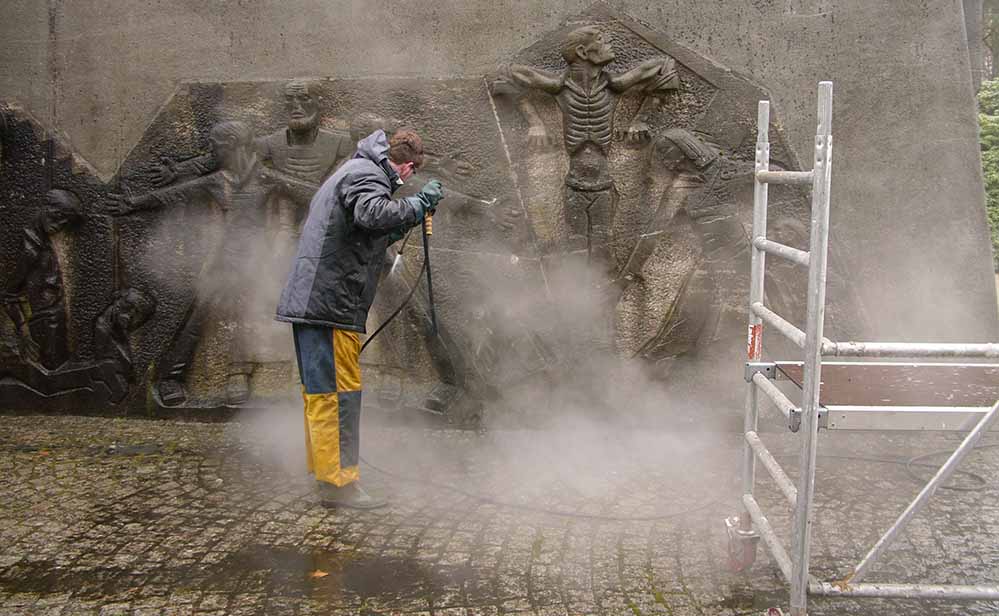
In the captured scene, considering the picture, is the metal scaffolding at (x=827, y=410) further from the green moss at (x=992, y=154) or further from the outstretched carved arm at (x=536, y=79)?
the green moss at (x=992, y=154)

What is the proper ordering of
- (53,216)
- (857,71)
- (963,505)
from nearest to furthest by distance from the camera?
(963,505)
(857,71)
(53,216)

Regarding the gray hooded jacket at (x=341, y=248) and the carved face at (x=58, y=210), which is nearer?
the gray hooded jacket at (x=341, y=248)

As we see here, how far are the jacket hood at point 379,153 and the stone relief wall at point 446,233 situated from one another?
0.88m

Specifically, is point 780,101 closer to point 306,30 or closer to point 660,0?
point 660,0

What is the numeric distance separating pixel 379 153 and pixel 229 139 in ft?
5.30

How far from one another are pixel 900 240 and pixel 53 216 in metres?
5.04

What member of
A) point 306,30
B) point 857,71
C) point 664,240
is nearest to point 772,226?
point 664,240

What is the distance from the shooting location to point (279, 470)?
5355 mm

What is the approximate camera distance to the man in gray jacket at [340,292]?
4.72 meters

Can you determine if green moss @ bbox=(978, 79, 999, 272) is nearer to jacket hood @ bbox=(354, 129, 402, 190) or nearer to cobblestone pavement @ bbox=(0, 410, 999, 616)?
cobblestone pavement @ bbox=(0, 410, 999, 616)

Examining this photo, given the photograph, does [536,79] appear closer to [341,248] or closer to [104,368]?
[341,248]

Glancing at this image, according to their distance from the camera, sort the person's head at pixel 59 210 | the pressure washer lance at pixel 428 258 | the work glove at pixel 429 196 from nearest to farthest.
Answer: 1. the work glove at pixel 429 196
2. the pressure washer lance at pixel 428 258
3. the person's head at pixel 59 210

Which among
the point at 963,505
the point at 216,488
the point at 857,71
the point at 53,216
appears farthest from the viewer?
the point at 53,216

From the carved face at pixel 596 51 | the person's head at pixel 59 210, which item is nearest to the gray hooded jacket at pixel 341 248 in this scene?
the carved face at pixel 596 51
